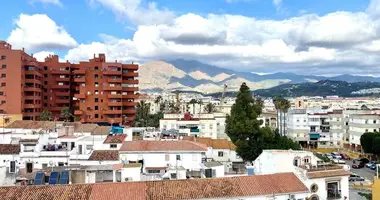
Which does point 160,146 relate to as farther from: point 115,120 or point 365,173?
point 115,120

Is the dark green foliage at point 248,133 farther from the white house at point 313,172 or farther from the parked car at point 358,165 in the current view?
the parked car at point 358,165

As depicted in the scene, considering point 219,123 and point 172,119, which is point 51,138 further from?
point 219,123

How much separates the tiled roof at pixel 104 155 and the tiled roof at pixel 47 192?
9158 millimetres

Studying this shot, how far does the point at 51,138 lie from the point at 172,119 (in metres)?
40.1

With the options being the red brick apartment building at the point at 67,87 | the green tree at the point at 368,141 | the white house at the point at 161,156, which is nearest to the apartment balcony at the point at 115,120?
the red brick apartment building at the point at 67,87

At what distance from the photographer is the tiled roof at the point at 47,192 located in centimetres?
2347

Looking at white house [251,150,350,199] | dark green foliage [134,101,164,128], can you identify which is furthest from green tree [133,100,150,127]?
white house [251,150,350,199]

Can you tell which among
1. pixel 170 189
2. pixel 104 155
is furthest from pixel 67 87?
pixel 170 189

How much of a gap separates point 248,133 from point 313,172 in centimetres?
1975

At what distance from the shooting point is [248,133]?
46.9m

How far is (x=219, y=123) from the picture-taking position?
84.8 metres

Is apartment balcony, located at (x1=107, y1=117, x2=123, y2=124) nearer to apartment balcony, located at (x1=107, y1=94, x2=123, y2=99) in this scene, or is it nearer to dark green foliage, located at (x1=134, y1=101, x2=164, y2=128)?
dark green foliage, located at (x1=134, y1=101, x2=164, y2=128)

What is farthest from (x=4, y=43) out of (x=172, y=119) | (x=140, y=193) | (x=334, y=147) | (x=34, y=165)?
(x=334, y=147)

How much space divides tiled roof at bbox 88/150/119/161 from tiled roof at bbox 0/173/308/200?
8887 mm
